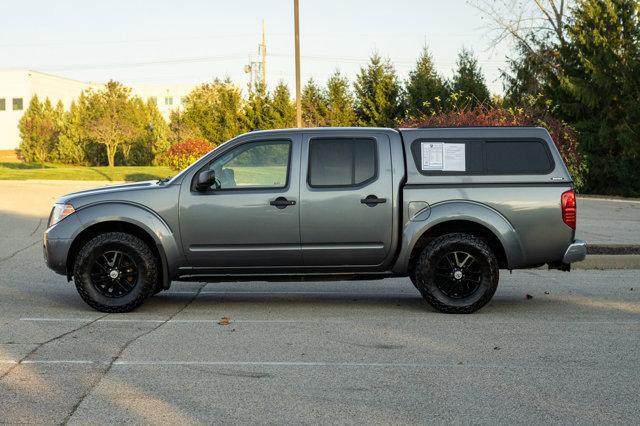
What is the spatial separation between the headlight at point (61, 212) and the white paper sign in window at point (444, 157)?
378 centimetres

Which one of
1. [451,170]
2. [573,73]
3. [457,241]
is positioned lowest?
[457,241]

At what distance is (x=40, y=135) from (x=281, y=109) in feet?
76.8

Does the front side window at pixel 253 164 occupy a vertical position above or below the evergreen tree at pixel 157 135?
below

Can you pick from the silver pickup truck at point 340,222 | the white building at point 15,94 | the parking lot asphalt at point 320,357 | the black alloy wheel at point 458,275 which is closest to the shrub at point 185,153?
the parking lot asphalt at point 320,357

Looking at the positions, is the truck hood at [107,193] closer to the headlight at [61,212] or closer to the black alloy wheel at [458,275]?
the headlight at [61,212]

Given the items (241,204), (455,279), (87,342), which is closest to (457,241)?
(455,279)

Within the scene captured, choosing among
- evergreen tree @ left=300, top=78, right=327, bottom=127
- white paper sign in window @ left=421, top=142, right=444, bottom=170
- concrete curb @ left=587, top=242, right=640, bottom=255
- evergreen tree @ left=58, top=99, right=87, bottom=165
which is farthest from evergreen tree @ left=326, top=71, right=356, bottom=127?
white paper sign in window @ left=421, top=142, right=444, bottom=170

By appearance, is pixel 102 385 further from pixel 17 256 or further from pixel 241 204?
pixel 17 256

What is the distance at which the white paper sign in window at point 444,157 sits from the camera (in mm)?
9336

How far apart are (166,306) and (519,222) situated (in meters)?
3.96

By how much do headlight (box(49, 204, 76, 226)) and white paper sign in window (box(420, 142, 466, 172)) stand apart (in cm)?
378

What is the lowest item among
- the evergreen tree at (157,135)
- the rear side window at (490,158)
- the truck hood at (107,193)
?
the truck hood at (107,193)

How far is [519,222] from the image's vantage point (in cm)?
920

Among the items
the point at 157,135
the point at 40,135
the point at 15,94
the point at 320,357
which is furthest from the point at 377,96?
the point at 15,94
